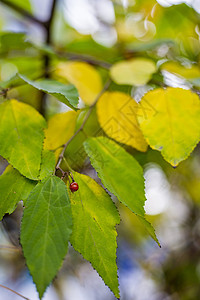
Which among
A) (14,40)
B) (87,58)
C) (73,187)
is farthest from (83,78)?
(73,187)

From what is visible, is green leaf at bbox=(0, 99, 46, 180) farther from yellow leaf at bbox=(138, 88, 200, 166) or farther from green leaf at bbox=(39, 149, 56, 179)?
yellow leaf at bbox=(138, 88, 200, 166)

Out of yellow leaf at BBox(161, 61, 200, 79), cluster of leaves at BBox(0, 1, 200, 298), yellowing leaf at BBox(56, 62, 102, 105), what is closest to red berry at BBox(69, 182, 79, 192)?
cluster of leaves at BBox(0, 1, 200, 298)

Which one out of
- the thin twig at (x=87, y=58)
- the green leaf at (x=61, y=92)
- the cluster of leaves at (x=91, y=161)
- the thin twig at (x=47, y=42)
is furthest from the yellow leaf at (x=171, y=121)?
the thin twig at (x=47, y=42)

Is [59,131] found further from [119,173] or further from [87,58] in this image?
[87,58]

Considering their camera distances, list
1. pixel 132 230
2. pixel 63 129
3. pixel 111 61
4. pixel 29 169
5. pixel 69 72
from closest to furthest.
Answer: pixel 29 169 < pixel 63 129 < pixel 69 72 < pixel 111 61 < pixel 132 230

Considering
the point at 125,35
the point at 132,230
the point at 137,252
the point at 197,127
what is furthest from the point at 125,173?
the point at 137,252

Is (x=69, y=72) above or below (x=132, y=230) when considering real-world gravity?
above

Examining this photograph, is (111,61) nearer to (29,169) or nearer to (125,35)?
(125,35)
